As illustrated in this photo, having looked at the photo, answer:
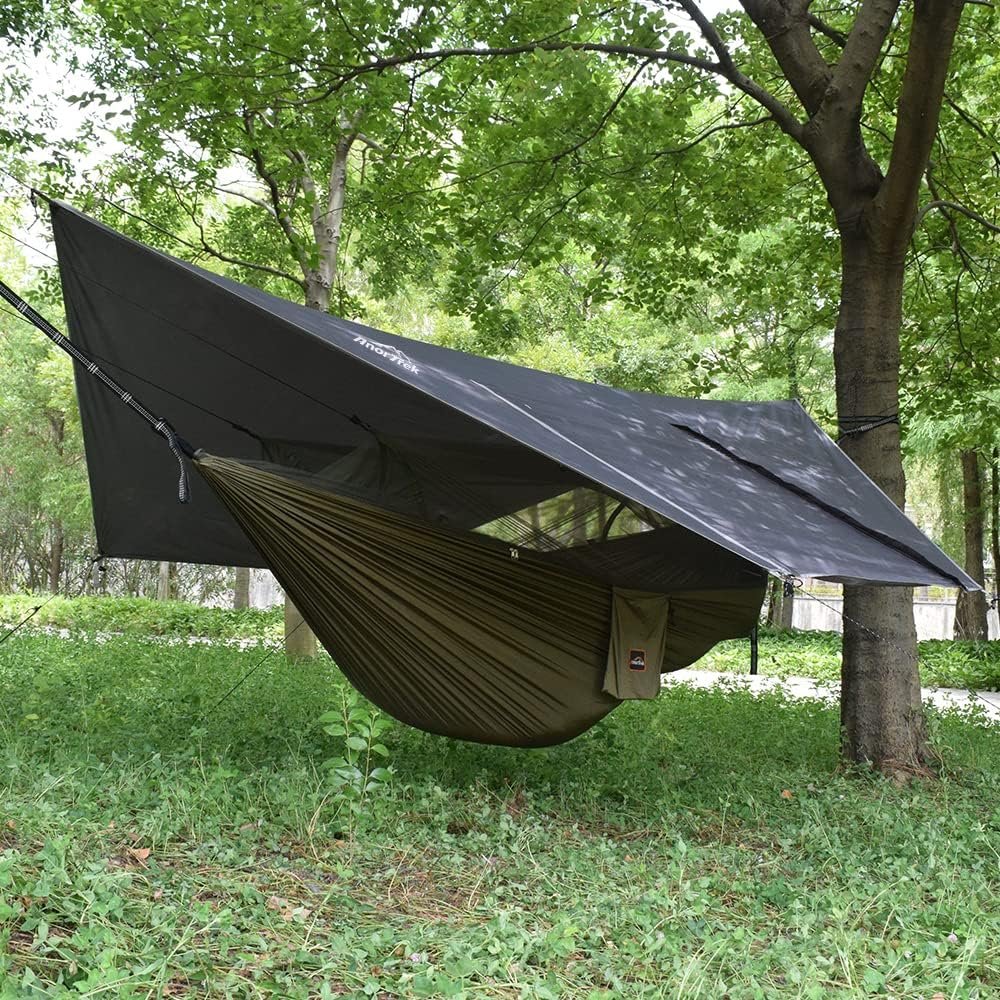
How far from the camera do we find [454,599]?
8.76 ft

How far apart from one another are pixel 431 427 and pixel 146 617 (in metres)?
8.40

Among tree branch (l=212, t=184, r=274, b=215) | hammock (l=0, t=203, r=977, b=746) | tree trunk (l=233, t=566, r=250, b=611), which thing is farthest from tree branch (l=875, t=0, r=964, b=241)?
tree trunk (l=233, t=566, r=250, b=611)

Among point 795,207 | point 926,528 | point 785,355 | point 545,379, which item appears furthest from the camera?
point 926,528

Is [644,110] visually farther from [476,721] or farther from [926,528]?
[926,528]

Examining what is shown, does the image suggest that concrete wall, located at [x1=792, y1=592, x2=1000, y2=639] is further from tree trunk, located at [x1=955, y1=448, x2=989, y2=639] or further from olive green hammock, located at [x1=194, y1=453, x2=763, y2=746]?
olive green hammock, located at [x1=194, y1=453, x2=763, y2=746]

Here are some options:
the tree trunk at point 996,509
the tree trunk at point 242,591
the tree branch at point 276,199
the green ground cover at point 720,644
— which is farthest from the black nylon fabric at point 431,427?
the tree trunk at point 242,591

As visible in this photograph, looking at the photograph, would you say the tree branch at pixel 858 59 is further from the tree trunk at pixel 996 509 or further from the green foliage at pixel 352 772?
the tree trunk at pixel 996 509

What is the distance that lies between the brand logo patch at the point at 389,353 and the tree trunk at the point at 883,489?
183 centimetres

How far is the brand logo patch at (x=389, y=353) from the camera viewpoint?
2.56 metres

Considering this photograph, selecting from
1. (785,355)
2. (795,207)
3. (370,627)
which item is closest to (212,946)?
(370,627)

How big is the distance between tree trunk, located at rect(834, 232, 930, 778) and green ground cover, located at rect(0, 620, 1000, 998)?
0.58 feet

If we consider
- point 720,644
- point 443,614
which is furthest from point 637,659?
point 720,644

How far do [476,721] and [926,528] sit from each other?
14.2 meters

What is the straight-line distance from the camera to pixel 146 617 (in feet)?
34.2
